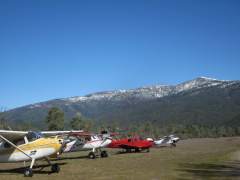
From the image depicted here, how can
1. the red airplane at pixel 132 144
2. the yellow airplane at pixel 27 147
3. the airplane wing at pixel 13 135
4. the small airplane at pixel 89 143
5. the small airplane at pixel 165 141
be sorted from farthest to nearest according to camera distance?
1. the small airplane at pixel 165 141
2. the red airplane at pixel 132 144
3. the small airplane at pixel 89 143
4. the airplane wing at pixel 13 135
5. the yellow airplane at pixel 27 147

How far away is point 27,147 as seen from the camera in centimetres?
2045

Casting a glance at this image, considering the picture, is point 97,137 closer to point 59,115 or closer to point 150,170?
point 150,170

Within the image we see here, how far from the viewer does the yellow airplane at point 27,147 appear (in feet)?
65.6

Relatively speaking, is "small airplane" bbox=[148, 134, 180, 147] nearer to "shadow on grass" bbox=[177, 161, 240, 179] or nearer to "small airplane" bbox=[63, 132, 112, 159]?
"small airplane" bbox=[63, 132, 112, 159]

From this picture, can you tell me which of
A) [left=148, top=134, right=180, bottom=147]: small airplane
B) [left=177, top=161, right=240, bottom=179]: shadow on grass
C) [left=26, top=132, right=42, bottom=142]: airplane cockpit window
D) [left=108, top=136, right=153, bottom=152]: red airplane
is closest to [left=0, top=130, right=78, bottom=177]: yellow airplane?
[left=26, top=132, right=42, bottom=142]: airplane cockpit window

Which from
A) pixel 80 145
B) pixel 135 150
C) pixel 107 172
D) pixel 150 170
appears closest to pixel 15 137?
pixel 107 172

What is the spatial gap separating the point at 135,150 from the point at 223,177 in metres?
22.3

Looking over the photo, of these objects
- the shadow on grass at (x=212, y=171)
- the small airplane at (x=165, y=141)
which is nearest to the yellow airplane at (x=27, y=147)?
the shadow on grass at (x=212, y=171)

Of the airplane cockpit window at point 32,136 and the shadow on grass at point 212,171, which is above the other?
the airplane cockpit window at point 32,136

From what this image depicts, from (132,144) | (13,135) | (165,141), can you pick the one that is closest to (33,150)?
(13,135)

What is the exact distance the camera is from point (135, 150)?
40.2m

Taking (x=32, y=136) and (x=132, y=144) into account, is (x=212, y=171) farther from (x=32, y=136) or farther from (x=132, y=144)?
(x=132, y=144)

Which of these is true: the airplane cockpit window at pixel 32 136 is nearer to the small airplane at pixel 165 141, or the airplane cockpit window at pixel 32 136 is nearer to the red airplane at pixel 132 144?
the red airplane at pixel 132 144

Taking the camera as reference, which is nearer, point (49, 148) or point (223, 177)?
point (223, 177)
